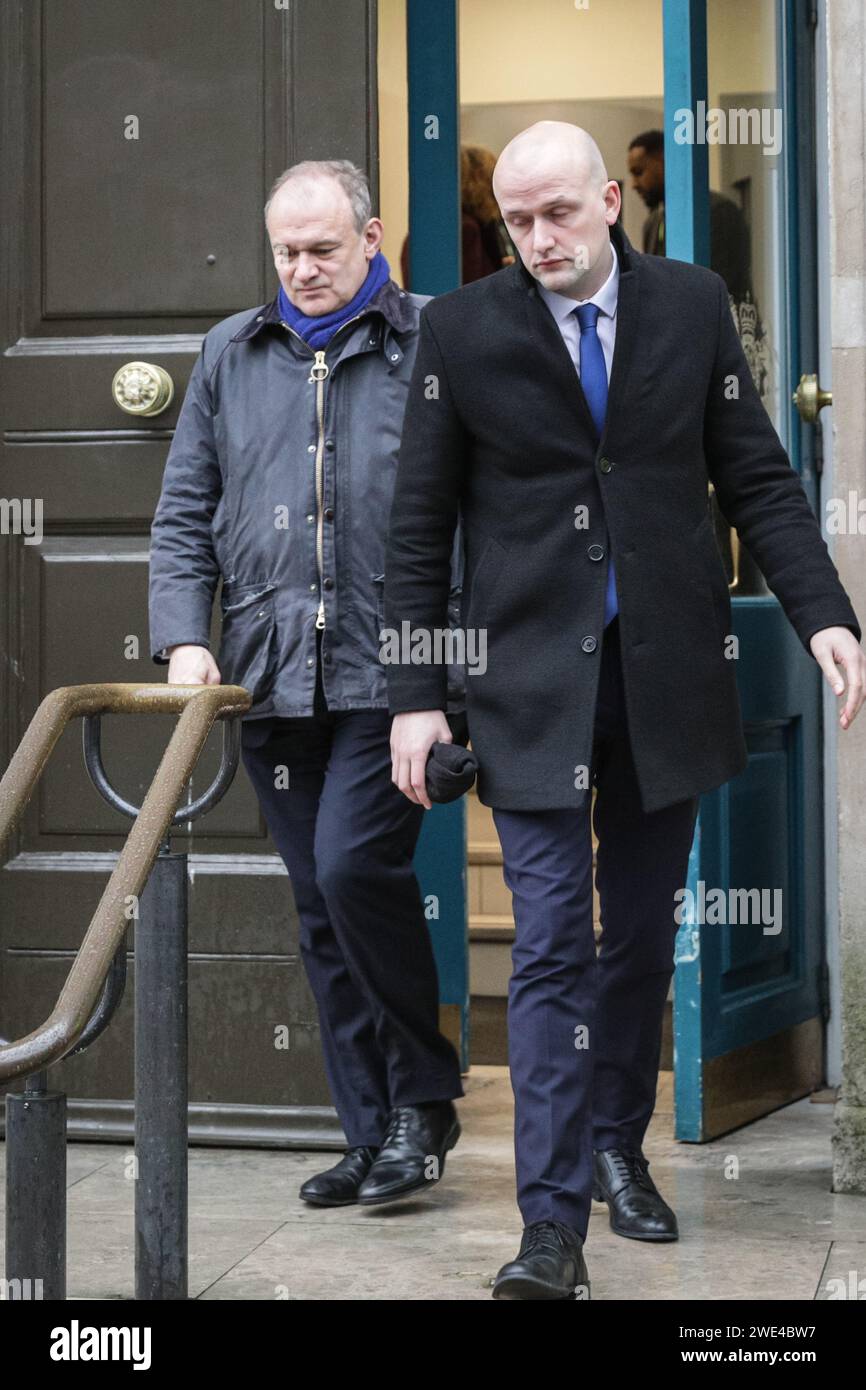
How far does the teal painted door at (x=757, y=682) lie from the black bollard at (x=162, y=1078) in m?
1.56

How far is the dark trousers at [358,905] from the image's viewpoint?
3564mm

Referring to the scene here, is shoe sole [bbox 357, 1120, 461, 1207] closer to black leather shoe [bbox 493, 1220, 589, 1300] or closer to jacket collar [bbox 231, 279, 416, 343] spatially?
black leather shoe [bbox 493, 1220, 589, 1300]

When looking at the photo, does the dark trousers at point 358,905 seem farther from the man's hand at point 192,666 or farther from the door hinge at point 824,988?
the door hinge at point 824,988

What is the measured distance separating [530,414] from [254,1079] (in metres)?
1.60

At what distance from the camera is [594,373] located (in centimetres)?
314

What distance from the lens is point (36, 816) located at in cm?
419

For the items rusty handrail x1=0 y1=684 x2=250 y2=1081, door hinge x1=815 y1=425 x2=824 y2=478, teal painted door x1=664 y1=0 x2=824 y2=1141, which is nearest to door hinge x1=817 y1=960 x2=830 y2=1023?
teal painted door x1=664 y1=0 x2=824 y2=1141

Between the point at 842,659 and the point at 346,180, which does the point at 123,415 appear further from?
the point at 842,659

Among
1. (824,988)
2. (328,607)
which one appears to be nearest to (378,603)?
(328,607)

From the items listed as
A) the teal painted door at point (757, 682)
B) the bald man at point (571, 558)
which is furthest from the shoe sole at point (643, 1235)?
the teal painted door at point (757, 682)

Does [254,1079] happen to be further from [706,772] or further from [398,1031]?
[706,772]

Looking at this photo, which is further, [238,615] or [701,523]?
[238,615]
